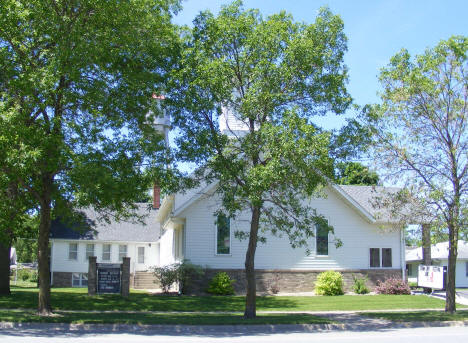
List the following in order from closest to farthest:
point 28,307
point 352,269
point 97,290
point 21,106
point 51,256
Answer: point 21,106 < point 28,307 < point 97,290 < point 352,269 < point 51,256

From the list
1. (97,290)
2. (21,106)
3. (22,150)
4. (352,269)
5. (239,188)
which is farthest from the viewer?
(352,269)

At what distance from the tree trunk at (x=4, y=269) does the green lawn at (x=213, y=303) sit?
530 millimetres

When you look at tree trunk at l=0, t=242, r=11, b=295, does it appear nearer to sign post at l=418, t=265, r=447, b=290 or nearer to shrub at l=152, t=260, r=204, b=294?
shrub at l=152, t=260, r=204, b=294

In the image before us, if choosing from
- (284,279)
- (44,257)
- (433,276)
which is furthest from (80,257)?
(433,276)

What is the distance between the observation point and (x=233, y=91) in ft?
55.0

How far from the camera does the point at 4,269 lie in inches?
908

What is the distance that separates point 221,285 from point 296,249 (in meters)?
4.76

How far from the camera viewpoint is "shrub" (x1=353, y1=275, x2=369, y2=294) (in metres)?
27.1

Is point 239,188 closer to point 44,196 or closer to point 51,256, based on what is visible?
point 44,196

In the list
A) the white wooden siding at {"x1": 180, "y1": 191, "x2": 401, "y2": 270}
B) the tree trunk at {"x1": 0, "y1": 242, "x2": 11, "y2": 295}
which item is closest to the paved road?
the tree trunk at {"x1": 0, "y1": 242, "x2": 11, "y2": 295}

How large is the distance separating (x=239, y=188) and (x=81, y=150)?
16.1 feet

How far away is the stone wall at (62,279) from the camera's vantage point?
35.2 metres

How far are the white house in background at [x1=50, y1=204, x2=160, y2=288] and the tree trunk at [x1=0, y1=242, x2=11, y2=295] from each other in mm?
10745

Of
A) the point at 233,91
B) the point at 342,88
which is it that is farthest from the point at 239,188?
the point at 342,88
